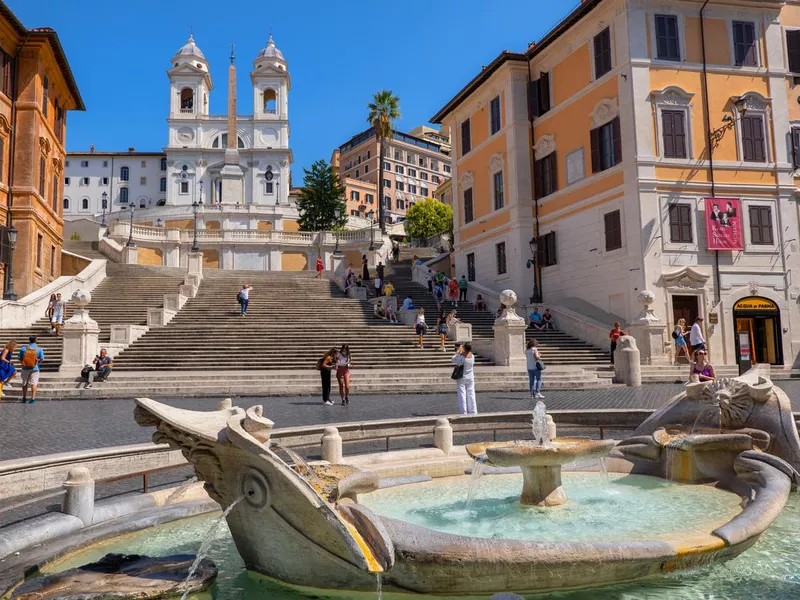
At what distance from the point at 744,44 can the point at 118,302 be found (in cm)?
2717

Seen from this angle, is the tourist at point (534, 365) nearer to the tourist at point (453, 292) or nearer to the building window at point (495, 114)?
the tourist at point (453, 292)

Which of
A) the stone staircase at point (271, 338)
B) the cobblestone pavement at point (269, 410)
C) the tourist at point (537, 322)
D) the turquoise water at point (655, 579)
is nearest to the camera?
the turquoise water at point (655, 579)

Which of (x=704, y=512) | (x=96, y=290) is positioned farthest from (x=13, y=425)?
(x=96, y=290)

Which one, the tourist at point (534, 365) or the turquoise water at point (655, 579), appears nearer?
the turquoise water at point (655, 579)

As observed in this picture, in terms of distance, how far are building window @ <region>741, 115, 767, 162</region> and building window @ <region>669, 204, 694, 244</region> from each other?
341cm

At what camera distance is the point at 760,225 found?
2430 centimetres

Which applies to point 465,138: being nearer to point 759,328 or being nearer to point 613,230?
point 613,230

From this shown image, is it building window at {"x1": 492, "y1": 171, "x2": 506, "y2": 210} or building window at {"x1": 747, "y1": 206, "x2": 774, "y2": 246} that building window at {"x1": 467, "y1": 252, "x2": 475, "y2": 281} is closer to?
building window at {"x1": 492, "y1": 171, "x2": 506, "y2": 210}

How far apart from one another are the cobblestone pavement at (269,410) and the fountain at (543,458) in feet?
20.0

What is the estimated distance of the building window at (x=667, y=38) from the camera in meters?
24.7

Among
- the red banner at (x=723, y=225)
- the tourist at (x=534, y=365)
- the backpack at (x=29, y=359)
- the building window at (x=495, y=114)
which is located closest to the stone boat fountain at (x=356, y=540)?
the tourist at (x=534, y=365)

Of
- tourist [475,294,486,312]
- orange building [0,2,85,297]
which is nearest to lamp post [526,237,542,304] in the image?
tourist [475,294,486,312]

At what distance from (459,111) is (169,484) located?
31.5 meters

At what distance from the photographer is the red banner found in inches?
936
